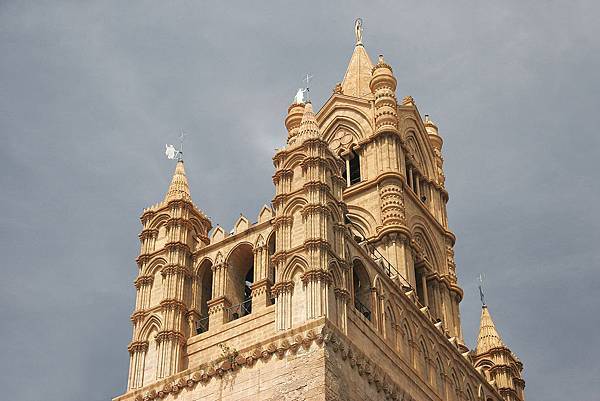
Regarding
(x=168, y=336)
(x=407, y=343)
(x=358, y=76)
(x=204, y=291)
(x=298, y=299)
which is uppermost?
(x=358, y=76)

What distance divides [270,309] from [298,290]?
189cm

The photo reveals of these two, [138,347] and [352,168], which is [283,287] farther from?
[352,168]

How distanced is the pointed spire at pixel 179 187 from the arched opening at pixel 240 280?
4.28 metres

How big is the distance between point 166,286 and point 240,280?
3.21m

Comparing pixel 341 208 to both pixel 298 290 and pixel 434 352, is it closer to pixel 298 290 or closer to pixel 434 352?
pixel 298 290

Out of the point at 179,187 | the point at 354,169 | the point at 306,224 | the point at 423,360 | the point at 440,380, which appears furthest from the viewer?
the point at 354,169

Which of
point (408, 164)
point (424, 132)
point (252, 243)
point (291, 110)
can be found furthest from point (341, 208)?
point (424, 132)

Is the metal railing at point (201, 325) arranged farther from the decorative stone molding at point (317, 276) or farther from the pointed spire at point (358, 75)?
the pointed spire at point (358, 75)

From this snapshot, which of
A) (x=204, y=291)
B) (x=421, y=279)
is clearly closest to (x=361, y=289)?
(x=204, y=291)

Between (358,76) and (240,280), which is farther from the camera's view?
(358,76)

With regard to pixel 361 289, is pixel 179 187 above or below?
above

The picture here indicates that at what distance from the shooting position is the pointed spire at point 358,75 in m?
65.5

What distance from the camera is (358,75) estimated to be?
66.8 metres

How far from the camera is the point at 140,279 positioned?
4650 cm
